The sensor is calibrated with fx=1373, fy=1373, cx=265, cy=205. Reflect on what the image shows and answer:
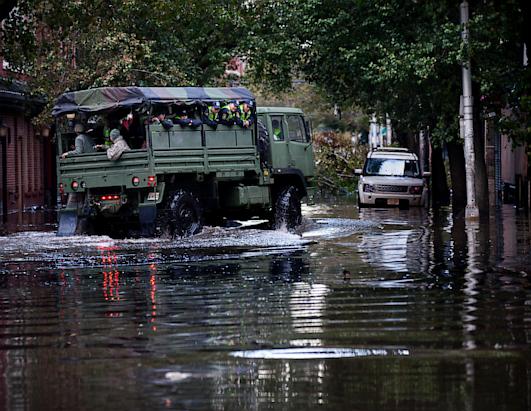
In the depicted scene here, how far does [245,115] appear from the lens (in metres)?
26.9

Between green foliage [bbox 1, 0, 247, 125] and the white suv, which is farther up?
green foliage [bbox 1, 0, 247, 125]

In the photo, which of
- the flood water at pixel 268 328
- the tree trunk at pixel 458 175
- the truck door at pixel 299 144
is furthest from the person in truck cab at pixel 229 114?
the tree trunk at pixel 458 175

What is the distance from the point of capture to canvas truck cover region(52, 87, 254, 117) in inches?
1008

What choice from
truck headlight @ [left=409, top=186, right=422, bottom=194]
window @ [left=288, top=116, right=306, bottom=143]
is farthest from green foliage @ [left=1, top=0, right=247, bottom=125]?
truck headlight @ [left=409, top=186, right=422, bottom=194]

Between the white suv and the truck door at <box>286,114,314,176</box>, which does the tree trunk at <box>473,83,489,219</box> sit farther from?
the white suv

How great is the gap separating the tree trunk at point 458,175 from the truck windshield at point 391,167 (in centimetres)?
416

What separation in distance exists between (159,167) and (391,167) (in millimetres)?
19665

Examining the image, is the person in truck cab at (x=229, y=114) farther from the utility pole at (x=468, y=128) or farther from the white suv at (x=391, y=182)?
the white suv at (x=391, y=182)

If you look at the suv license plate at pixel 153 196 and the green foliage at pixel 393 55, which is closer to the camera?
the suv license plate at pixel 153 196

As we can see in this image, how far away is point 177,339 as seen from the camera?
1045 cm

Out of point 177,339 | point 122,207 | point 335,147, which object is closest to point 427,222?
point 122,207

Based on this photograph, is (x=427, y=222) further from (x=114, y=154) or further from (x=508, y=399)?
→ (x=508, y=399)

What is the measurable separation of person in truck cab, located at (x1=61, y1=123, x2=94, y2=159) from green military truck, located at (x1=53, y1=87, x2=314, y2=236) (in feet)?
0.37

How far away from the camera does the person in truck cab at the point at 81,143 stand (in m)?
26.0
